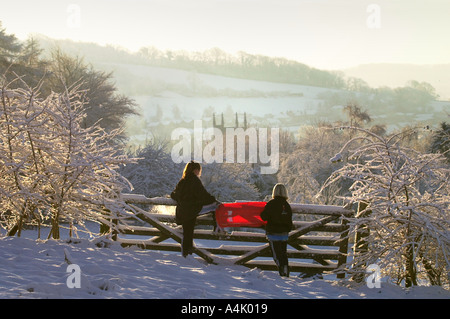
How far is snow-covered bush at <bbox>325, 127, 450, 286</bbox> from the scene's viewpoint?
26.7 feet

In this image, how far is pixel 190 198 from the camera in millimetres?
9406

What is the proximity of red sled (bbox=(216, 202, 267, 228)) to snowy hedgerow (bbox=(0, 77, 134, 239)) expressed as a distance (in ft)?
6.71

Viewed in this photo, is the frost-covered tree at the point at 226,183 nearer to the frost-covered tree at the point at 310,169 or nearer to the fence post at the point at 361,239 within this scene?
the frost-covered tree at the point at 310,169

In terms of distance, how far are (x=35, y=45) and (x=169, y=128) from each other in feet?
448

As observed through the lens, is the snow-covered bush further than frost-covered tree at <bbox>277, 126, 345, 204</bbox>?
No

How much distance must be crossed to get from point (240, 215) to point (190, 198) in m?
1.01

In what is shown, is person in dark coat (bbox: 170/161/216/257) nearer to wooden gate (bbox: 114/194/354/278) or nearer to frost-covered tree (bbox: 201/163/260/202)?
wooden gate (bbox: 114/194/354/278)

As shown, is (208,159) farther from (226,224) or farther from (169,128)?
(169,128)

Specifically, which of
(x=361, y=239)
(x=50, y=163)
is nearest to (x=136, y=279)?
(x=50, y=163)

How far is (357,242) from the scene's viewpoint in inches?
350

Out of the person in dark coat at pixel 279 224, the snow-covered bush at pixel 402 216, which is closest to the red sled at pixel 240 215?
the person in dark coat at pixel 279 224

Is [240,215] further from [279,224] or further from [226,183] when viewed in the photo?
[226,183]

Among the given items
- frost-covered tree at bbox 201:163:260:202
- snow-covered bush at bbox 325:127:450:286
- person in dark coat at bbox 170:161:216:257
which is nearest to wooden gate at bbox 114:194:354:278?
person in dark coat at bbox 170:161:216:257
